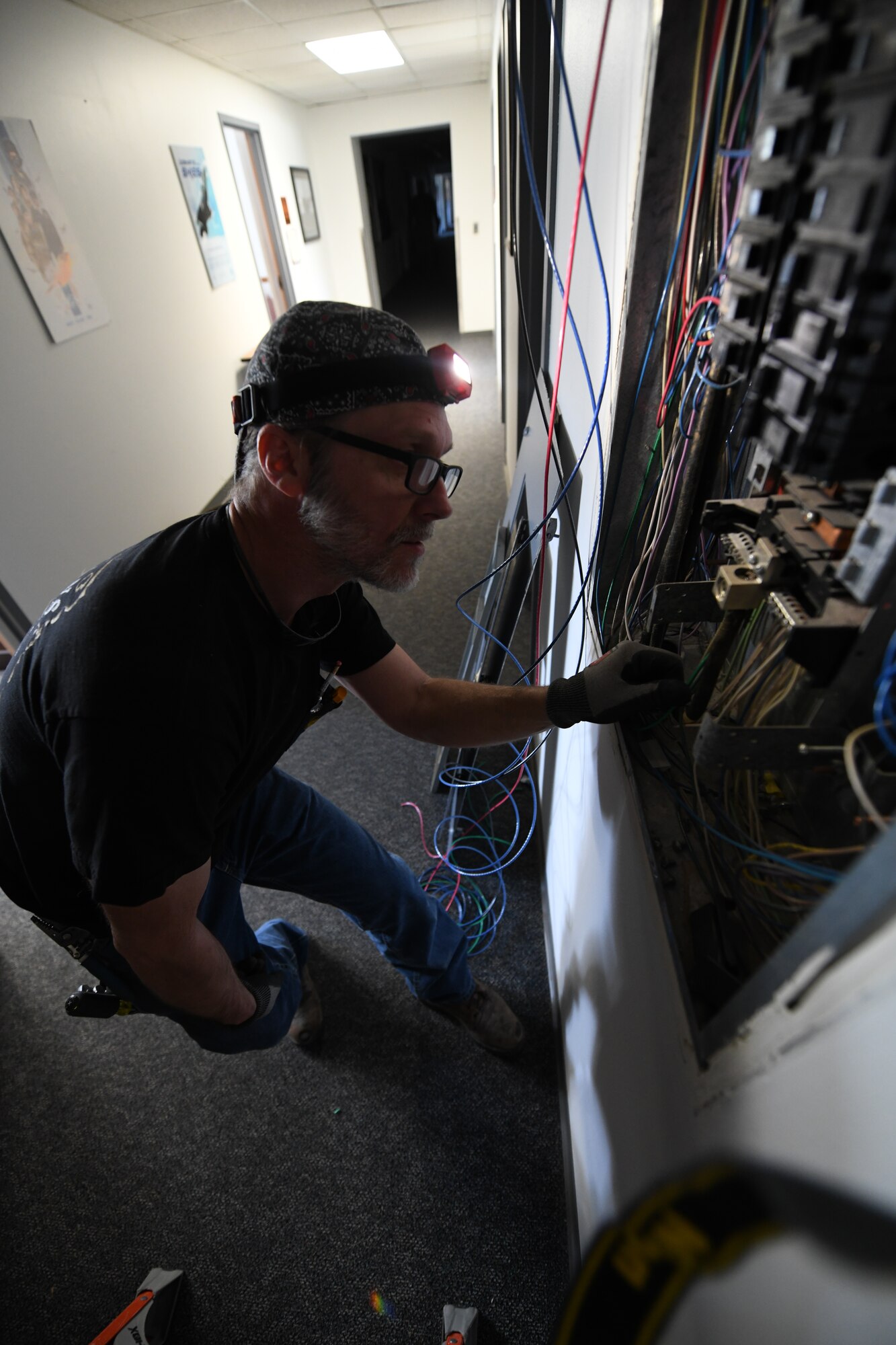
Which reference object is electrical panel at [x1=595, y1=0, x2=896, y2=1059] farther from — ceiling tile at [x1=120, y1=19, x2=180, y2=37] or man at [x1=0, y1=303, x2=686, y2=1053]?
ceiling tile at [x1=120, y1=19, x2=180, y2=37]

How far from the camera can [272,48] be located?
139 inches

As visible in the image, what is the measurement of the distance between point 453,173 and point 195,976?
282 inches

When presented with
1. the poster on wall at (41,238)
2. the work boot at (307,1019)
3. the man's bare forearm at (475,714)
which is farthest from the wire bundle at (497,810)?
the poster on wall at (41,238)

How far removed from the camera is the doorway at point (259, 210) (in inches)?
161

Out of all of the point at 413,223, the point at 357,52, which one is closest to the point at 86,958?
the point at 357,52

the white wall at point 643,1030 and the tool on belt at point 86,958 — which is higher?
the white wall at point 643,1030

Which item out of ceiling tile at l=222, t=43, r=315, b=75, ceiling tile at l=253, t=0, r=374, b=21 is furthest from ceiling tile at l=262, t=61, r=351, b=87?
ceiling tile at l=253, t=0, r=374, b=21

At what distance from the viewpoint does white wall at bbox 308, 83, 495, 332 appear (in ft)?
18.1

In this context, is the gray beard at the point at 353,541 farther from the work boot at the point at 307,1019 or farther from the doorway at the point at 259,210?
the doorway at the point at 259,210

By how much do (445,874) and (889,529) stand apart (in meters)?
1.44

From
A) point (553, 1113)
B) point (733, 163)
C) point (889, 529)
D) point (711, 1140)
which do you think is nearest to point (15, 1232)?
point (553, 1113)

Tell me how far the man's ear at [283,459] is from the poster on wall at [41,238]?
2105 millimetres

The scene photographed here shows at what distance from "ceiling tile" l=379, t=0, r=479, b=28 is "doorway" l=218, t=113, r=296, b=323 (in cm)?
129

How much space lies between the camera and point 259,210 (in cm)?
485
